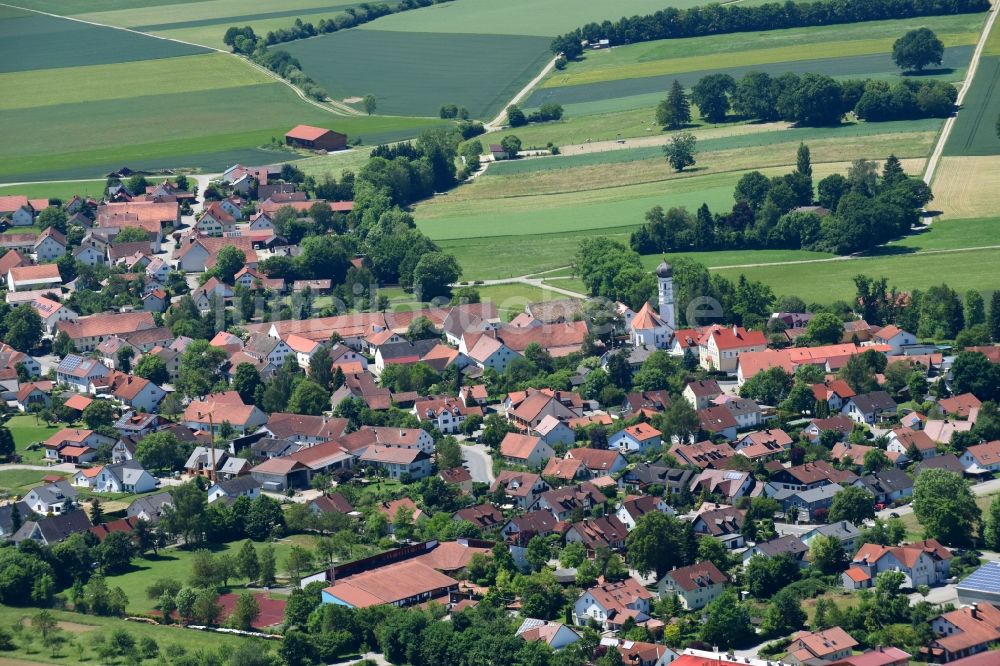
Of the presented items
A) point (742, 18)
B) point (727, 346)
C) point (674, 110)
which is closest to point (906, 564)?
point (727, 346)

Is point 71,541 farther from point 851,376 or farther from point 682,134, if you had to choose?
point 682,134

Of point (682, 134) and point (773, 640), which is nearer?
point (773, 640)

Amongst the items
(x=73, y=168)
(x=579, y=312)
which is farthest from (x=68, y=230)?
(x=579, y=312)

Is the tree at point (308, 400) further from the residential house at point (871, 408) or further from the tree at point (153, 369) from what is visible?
the residential house at point (871, 408)

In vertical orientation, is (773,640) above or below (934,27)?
below

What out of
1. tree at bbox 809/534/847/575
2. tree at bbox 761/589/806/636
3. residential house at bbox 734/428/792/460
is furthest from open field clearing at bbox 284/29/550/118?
tree at bbox 761/589/806/636

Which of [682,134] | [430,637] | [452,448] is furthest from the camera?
[682,134]
